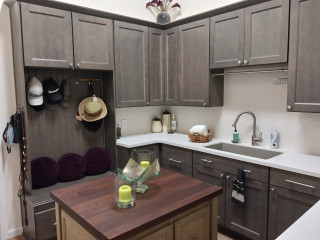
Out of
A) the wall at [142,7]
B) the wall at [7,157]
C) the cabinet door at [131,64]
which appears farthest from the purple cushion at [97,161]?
the wall at [142,7]

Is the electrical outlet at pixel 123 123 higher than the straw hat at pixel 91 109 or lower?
lower

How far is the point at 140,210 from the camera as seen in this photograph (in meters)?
1.38

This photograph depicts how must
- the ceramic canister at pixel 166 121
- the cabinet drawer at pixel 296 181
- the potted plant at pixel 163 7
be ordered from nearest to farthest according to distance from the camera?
the cabinet drawer at pixel 296 181, the potted plant at pixel 163 7, the ceramic canister at pixel 166 121

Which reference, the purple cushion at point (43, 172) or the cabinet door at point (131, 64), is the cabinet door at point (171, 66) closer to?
the cabinet door at point (131, 64)

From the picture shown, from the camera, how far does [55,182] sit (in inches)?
107

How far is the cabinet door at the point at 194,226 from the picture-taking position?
1.47 meters

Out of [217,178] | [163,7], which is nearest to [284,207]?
[217,178]

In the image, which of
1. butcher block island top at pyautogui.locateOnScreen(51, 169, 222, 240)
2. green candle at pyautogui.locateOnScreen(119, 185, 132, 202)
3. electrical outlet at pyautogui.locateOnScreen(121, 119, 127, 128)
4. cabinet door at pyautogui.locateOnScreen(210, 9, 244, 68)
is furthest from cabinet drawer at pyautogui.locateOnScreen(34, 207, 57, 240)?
cabinet door at pyautogui.locateOnScreen(210, 9, 244, 68)

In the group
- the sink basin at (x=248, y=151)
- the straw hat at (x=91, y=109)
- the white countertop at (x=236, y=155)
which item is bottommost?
the sink basin at (x=248, y=151)

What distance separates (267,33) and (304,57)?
0.43m

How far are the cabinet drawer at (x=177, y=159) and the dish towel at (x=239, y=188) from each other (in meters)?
0.61

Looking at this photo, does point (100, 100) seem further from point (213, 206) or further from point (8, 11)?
point (213, 206)

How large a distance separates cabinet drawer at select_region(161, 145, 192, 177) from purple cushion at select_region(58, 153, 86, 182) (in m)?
1.00

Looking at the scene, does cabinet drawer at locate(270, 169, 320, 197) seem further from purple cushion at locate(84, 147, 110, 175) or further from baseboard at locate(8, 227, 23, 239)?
baseboard at locate(8, 227, 23, 239)
